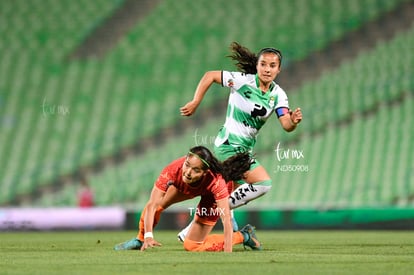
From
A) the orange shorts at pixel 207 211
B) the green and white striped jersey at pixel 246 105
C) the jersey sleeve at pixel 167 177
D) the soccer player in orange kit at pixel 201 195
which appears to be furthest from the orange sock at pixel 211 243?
the green and white striped jersey at pixel 246 105

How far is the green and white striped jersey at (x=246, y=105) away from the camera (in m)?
10.9

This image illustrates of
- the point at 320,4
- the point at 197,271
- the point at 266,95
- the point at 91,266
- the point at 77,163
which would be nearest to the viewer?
the point at 197,271

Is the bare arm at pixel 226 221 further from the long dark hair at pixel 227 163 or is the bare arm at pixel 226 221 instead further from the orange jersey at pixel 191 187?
the long dark hair at pixel 227 163

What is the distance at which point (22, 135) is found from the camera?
22.0 metres

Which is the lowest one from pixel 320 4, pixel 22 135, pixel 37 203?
pixel 37 203

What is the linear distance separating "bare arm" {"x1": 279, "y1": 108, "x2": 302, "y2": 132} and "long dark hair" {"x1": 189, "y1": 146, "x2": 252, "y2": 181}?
0.52 m

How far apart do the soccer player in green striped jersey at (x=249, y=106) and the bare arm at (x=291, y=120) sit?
0.04ft

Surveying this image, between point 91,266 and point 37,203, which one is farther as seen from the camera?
point 37,203

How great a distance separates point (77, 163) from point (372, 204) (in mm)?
6476

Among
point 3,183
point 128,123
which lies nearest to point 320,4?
point 128,123

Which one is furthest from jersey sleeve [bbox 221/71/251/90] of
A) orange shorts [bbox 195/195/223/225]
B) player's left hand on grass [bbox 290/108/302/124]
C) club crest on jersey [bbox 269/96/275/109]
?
orange shorts [bbox 195/195/223/225]

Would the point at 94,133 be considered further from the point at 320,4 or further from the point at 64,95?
the point at 320,4

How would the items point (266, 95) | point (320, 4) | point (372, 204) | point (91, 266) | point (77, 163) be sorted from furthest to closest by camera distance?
point (320, 4), point (77, 163), point (372, 204), point (266, 95), point (91, 266)

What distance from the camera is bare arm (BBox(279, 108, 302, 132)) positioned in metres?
9.93
